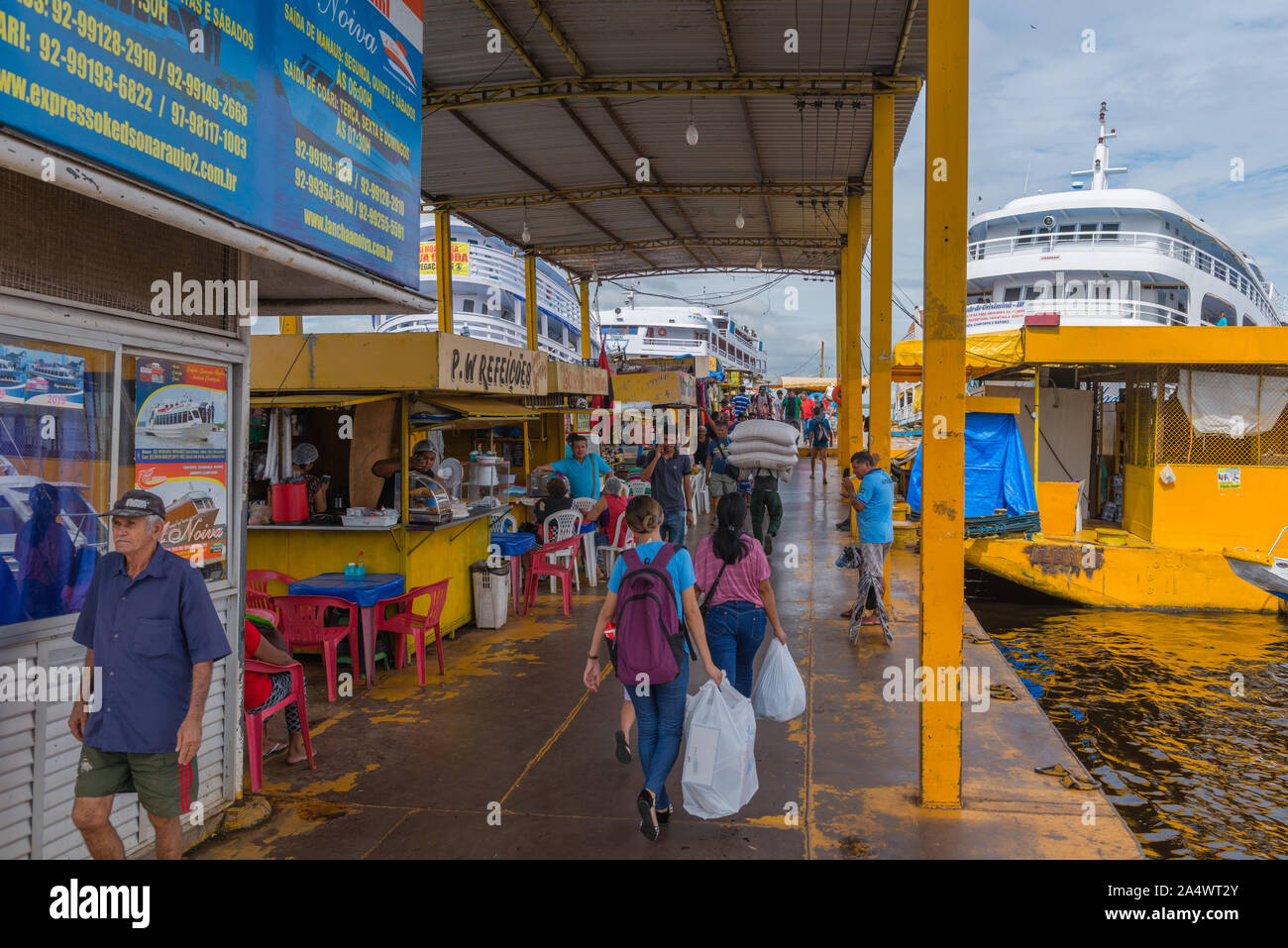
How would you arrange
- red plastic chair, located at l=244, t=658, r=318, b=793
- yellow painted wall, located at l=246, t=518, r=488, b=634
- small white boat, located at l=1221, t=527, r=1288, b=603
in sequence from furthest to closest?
small white boat, located at l=1221, t=527, r=1288, b=603 → yellow painted wall, located at l=246, t=518, r=488, b=634 → red plastic chair, located at l=244, t=658, r=318, b=793

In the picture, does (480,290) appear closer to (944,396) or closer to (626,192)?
(626,192)

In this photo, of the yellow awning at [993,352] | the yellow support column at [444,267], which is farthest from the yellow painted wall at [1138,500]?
the yellow support column at [444,267]

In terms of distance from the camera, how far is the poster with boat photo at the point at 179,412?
3973 mm

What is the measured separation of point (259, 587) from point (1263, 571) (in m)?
12.1

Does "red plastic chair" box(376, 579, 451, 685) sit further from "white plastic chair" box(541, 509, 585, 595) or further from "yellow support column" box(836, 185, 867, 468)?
"yellow support column" box(836, 185, 867, 468)

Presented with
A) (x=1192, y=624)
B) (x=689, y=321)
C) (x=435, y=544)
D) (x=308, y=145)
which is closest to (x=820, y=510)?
(x=1192, y=624)

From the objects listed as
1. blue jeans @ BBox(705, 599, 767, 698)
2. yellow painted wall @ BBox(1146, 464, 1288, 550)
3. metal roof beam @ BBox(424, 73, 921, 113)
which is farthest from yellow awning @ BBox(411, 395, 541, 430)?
yellow painted wall @ BBox(1146, 464, 1288, 550)

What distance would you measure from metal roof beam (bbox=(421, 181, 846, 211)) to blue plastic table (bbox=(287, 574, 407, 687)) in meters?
11.7

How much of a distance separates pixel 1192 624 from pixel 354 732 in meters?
10.4

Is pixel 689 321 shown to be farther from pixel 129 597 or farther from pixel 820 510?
pixel 129 597

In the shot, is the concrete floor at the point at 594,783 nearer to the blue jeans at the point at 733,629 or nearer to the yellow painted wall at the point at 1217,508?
the blue jeans at the point at 733,629

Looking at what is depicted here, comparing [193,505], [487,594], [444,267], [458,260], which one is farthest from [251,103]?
[458,260]

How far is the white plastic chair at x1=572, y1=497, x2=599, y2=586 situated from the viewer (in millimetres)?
10438
